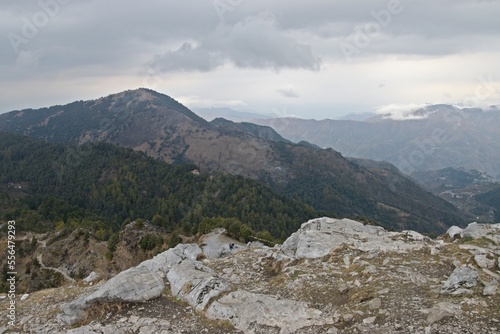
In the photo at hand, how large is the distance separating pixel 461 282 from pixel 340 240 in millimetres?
10415

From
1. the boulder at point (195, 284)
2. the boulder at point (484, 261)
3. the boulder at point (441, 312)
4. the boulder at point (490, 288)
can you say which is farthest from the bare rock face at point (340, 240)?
the boulder at point (441, 312)

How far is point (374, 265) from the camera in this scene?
23.1 metres

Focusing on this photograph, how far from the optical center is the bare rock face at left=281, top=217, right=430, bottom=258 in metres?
26.3

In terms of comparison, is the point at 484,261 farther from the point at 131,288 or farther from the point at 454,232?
the point at 131,288

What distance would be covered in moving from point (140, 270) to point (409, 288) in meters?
16.1

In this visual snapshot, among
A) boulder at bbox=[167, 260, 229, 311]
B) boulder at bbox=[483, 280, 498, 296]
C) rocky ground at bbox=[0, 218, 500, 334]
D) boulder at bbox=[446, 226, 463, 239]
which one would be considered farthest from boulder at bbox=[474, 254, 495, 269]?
boulder at bbox=[167, 260, 229, 311]

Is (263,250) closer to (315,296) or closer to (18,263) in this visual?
(315,296)

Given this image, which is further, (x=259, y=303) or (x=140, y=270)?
(x=140, y=270)

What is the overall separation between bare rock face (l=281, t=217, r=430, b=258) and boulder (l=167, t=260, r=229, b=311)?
6.76 m

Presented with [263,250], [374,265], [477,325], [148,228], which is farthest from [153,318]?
[148,228]

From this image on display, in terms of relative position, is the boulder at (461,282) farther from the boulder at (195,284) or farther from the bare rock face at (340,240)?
the boulder at (195,284)

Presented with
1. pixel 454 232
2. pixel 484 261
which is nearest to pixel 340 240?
pixel 484 261

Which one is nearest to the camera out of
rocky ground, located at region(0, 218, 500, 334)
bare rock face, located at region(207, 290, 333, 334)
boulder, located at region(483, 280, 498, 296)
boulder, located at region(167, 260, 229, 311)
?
rocky ground, located at region(0, 218, 500, 334)

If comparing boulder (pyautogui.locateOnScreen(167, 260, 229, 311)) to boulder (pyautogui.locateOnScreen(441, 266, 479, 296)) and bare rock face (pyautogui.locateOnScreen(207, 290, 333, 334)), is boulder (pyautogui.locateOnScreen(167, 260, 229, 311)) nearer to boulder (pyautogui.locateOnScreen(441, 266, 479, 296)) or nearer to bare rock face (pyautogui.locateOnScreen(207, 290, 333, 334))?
bare rock face (pyautogui.locateOnScreen(207, 290, 333, 334))
